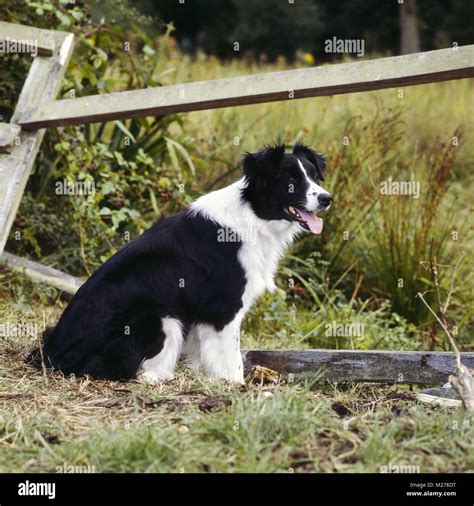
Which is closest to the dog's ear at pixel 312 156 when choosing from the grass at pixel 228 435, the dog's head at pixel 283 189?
the dog's head at pixel 283 189

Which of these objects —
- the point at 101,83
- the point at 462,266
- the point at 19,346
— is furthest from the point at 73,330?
the point at 462,266

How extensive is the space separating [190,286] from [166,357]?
0.40m

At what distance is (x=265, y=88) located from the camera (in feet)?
15.7

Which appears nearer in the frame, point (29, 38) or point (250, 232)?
point (250, 232)

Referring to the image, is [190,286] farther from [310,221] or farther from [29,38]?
[29,38]

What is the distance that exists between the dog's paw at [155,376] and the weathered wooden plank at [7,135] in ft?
6.18

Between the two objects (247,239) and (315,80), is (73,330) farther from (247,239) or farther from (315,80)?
(315,80)

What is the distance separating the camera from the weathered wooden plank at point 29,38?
5.77 m

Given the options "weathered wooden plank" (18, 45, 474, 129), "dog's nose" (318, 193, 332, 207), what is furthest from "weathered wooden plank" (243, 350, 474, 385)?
"weathered wooden plank" (18, 45, 474, 129)

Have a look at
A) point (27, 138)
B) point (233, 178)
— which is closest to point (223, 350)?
point (27, 138)

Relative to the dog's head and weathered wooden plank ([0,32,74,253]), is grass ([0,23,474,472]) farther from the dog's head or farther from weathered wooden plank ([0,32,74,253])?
the dog's head

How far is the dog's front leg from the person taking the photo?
4.52m
